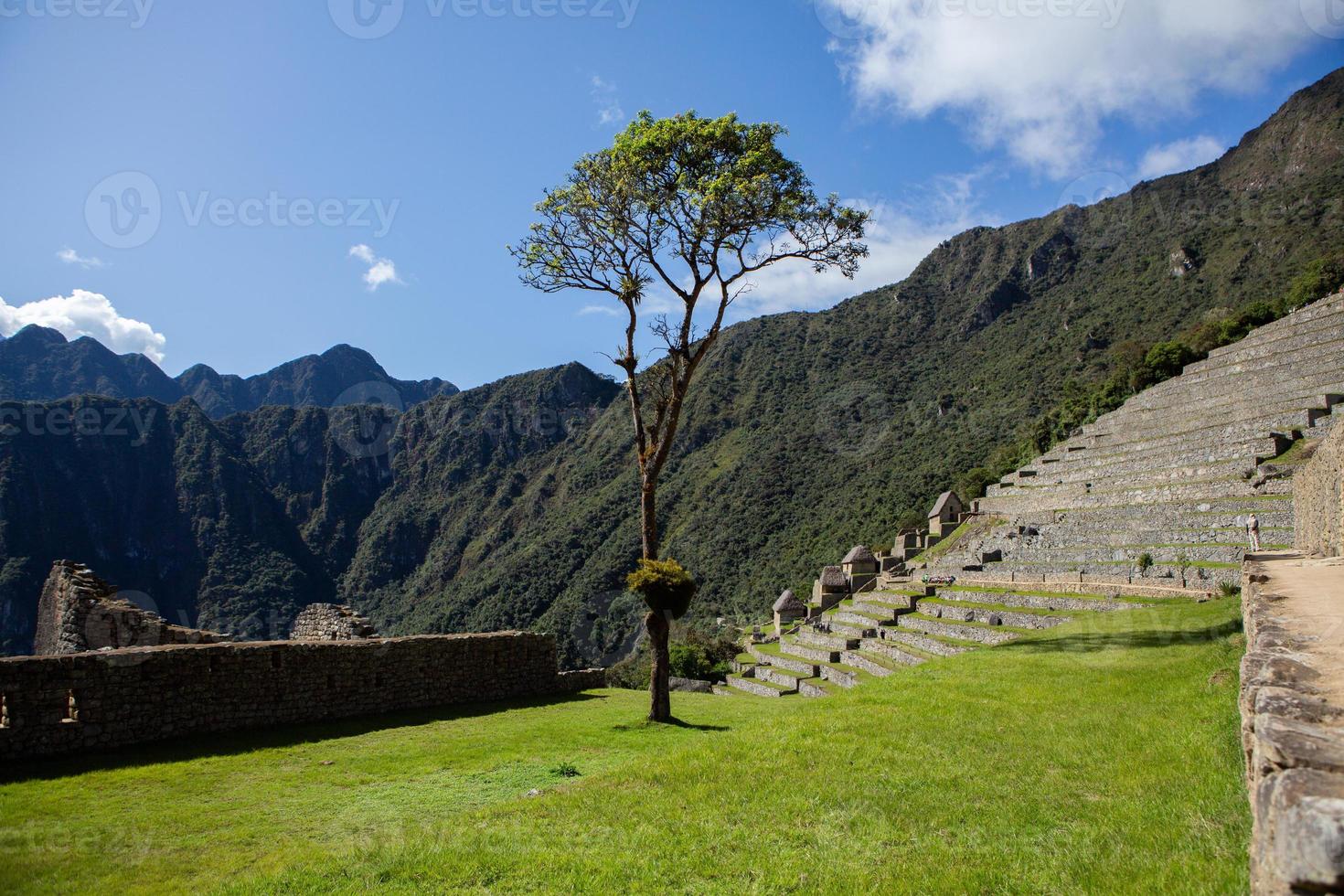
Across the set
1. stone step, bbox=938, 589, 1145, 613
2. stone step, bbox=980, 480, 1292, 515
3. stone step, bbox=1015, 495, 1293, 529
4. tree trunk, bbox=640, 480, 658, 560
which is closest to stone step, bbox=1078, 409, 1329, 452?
stone step, bbox=980, 480, 1292, 515

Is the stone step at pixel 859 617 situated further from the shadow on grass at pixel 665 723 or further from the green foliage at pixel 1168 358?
the green foliage at pixel 1168 358

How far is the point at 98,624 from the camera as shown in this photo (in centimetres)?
1141

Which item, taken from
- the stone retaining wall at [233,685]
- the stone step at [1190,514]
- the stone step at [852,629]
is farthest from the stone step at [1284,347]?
the stone retaining wall at [233,685]

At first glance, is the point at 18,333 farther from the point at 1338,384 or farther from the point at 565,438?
the point at 1338,384

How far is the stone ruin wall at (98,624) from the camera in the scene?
11312mm

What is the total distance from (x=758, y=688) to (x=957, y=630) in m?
5.14

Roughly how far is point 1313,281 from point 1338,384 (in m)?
24.2

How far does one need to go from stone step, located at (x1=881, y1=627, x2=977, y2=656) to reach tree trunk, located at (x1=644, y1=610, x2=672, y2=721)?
4.92 meters

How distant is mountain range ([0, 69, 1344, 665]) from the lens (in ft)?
182

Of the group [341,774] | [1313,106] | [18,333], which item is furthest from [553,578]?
[18,333]

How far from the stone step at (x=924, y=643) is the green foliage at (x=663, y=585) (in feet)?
16.1

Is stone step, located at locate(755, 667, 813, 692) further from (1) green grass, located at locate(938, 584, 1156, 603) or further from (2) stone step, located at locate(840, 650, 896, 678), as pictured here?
(1) green grass, located at locate(938, 584, 1156, 603)

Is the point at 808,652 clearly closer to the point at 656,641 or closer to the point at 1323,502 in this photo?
the point at 656,641

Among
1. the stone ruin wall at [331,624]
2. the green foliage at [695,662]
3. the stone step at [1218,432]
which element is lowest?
the green foliage at [695,662]
